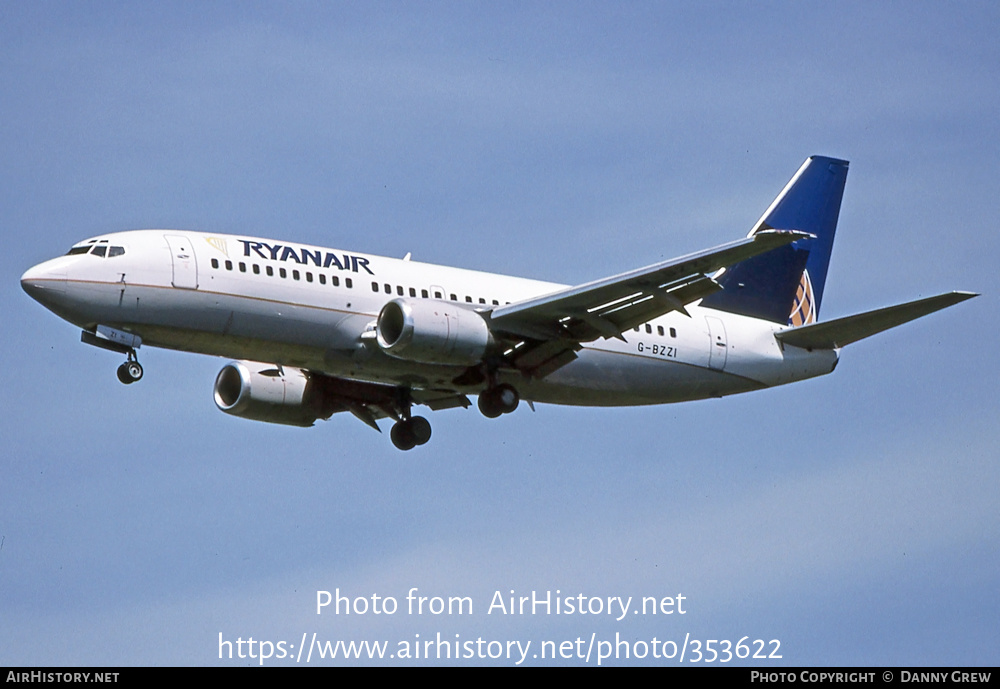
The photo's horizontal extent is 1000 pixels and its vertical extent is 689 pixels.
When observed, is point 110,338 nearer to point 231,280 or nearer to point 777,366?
point 231,280

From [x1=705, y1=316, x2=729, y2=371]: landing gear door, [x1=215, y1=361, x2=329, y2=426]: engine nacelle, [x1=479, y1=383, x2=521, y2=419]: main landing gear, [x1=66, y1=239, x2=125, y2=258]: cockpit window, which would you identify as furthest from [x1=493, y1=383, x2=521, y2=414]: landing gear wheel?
[x1=66, y1=239, x2=125, y2=258]: cockpit window

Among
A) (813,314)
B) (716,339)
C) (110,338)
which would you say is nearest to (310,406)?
(110,338)

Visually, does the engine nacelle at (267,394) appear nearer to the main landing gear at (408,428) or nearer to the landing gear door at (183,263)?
the main landing gear at (408,428)

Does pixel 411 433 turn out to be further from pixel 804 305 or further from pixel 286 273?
pixel 804 305

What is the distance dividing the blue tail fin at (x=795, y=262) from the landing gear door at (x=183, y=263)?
15.7 m

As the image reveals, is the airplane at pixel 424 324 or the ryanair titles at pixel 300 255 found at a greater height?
the ryanair titles at pixel 300 255

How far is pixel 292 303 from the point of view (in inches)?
1570

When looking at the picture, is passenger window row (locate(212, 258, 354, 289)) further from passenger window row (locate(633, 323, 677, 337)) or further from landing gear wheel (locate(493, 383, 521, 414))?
passenger window row (locate(633, 323, 677, 337))

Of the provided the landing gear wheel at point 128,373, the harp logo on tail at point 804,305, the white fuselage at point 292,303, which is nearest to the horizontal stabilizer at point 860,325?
the harp logo on tail at point 804,305

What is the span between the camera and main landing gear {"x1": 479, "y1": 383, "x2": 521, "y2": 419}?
4231 cm

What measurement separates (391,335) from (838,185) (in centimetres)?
1858

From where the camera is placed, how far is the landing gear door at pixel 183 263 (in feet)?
129
